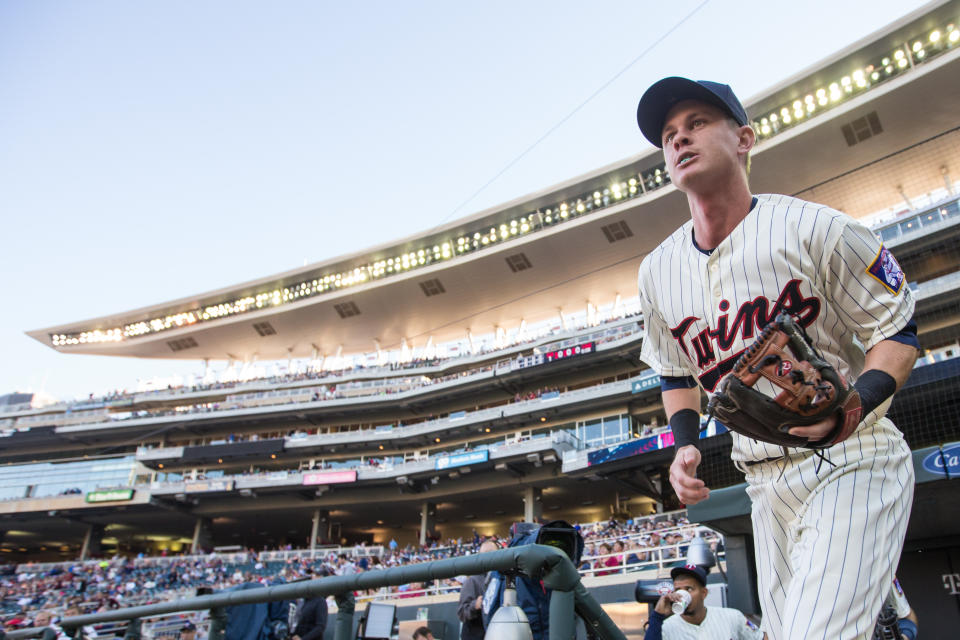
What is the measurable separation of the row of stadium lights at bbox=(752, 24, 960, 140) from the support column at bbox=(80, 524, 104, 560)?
54.3 m

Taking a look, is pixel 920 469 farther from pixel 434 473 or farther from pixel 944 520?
pixel 434 473

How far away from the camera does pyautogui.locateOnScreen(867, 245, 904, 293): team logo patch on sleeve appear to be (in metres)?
2.19

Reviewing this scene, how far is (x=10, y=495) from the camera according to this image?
48156 mm

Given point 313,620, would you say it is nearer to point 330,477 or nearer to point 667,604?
point 667,604

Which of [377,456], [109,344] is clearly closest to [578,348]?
[377,456]

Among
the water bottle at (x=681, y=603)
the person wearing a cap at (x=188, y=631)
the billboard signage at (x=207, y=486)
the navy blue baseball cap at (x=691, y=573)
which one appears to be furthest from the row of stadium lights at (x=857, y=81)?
the billboard signage at (x=207, y=486)

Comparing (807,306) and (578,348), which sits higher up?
(578,348)

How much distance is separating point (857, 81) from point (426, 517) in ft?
119

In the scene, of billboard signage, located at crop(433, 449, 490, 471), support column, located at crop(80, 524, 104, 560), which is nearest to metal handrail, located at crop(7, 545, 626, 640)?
billboard signage, located at crop(433, 449, 490, 471)

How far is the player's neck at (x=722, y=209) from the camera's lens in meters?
2.60

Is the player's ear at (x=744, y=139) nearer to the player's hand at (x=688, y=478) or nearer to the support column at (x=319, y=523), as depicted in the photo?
the player's hand at (x=688, y=478)

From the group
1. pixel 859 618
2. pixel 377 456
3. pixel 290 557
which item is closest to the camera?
pixel 859 618

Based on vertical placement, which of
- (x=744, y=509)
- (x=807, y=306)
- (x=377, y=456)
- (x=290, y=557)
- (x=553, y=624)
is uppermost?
(x=377, y=456)

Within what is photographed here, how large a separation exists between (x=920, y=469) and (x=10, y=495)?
189 ft
